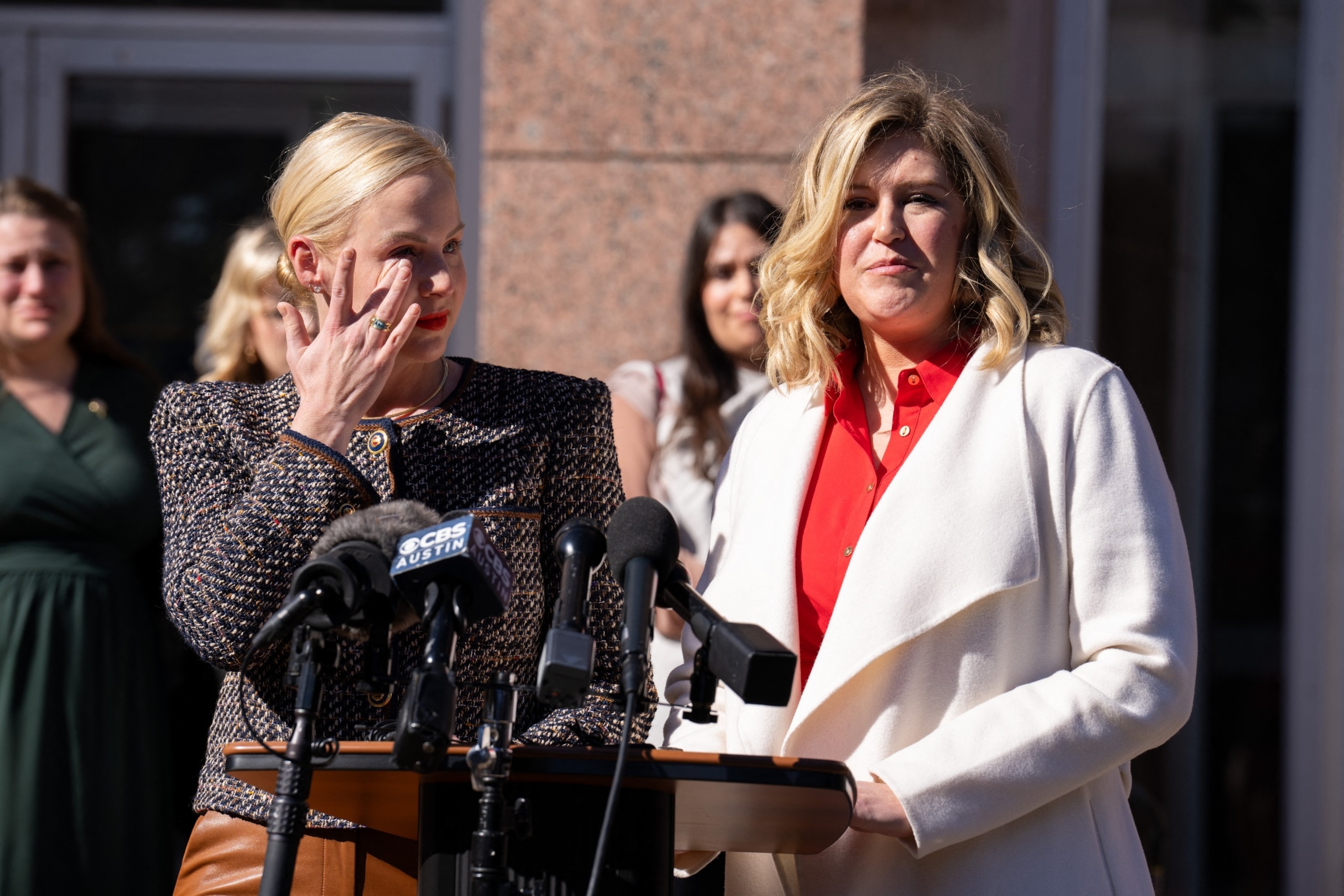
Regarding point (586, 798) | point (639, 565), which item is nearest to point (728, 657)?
point (639, 565)

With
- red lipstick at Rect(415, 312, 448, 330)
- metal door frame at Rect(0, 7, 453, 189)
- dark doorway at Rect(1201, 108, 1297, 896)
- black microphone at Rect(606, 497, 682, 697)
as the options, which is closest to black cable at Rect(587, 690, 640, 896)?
black microphone at Rect(606, 497, 682, 697)

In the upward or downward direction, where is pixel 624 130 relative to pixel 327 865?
upward

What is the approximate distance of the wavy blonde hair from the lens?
2.55 metres

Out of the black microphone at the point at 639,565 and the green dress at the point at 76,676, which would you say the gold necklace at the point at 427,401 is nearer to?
the black microphone at the point at 639,565

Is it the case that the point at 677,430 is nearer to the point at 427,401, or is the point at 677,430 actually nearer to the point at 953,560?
the point at 427,401

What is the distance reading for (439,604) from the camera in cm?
170

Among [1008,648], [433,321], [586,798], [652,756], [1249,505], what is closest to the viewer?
[652,756]

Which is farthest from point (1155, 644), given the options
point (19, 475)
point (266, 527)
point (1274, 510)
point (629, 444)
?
point (1274, 510)

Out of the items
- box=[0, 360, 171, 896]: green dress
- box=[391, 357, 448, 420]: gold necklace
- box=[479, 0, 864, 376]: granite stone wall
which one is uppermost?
box=[479, 0, 864, 376]: granite stone wall

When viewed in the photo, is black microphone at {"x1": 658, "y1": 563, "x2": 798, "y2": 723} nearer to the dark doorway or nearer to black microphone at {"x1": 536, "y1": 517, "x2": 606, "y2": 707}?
black microphone at {"x1": 536, "y1": 517, "x2": 606, "y2": 707}

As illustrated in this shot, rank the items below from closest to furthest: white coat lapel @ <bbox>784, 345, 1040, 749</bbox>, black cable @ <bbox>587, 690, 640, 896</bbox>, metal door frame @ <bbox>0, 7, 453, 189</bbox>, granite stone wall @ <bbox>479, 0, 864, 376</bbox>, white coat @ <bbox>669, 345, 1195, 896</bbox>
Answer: black cable @ <bbox>587, 690, 640, 896</bbox>, white coat @ <bbox>669, 345, 1195, 896</bbox>, white coat lapel @ <bbox>784, 345, 1040, 749</bbox>, granite stone wall @ <bbox>479, 0, 864, 376</bbox>, metal door frame @ <bbox>0, 7, 453, 189</bbox>

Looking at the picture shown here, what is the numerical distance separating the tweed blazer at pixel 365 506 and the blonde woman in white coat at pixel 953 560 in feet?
0.93

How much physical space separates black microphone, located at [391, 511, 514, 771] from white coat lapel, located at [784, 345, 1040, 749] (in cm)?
74

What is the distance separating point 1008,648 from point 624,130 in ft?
10.0
